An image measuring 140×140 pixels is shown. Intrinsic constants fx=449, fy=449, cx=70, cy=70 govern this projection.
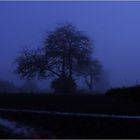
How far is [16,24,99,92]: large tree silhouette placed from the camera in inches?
1991

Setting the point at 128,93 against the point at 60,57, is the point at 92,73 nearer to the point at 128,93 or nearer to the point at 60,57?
the point at 60,57

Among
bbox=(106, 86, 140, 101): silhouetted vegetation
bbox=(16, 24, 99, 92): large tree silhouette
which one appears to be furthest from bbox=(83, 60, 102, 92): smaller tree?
bbox=(106, 86, 140, 101): silhouetted vegetation

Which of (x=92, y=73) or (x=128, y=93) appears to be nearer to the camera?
(x=128, y=93)

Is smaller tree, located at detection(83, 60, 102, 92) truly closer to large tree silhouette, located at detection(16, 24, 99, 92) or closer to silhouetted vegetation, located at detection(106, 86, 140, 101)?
large tree silhouette, located at detection(16, 24, 99, 92)

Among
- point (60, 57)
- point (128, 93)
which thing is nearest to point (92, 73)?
point (60, 57)

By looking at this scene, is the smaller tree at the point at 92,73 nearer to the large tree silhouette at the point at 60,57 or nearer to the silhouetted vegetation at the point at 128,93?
the large tree silhouette at the point at 60,57

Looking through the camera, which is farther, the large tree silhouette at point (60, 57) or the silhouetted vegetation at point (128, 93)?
the large tree silhouette at point (60, 57)

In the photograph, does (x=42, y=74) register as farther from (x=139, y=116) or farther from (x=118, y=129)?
(x=118, y=129)

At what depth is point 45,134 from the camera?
49.6 feet

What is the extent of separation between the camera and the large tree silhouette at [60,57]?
50.6 metres

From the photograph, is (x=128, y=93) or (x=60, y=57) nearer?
(x=128, y=93)

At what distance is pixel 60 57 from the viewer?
50.5 m

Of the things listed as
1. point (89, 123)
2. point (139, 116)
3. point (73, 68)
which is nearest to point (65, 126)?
point (89, 123)

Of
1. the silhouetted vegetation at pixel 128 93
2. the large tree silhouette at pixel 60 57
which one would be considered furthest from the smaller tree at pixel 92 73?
the silhouetted vegetation at pixel 128 93
